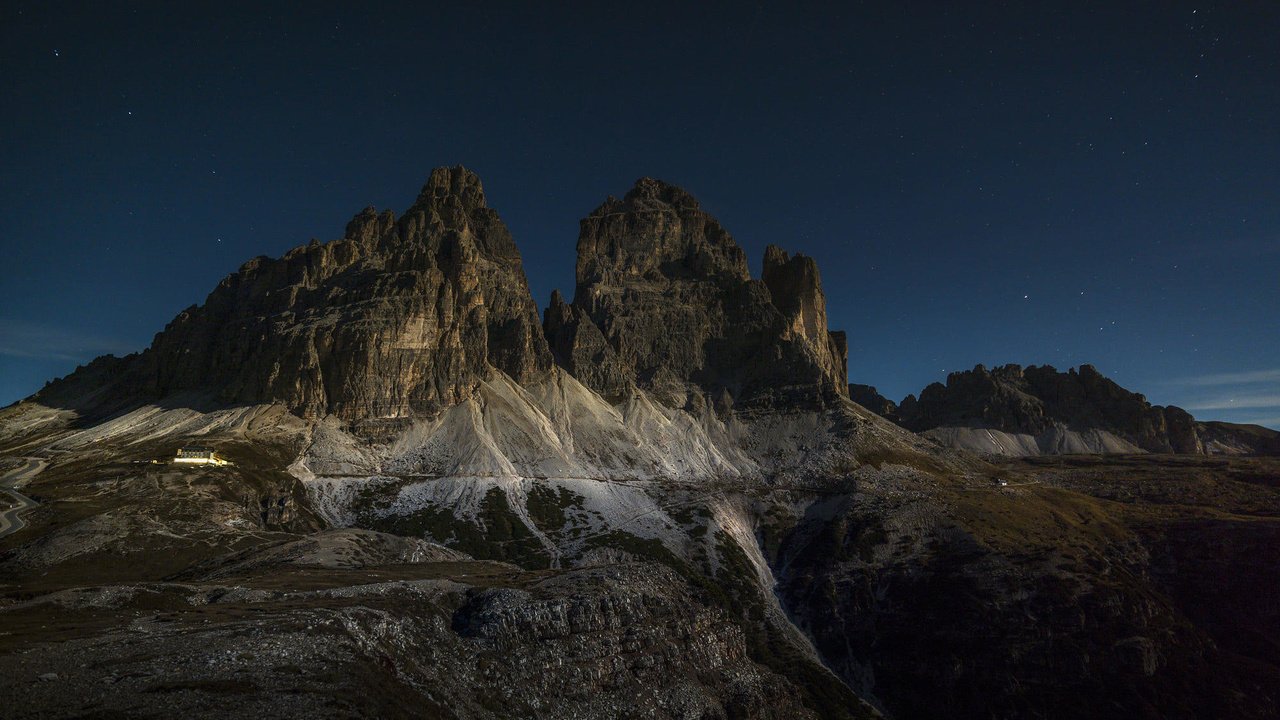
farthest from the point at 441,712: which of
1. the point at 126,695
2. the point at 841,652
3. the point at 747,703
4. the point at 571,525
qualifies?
the point at 571,525

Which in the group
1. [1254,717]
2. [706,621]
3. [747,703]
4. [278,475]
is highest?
[278,475]

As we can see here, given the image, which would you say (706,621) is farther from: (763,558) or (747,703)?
(763,558)

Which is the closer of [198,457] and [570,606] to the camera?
[570,606]

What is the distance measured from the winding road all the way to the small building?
95.2 ft

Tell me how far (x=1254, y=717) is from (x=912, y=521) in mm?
76823

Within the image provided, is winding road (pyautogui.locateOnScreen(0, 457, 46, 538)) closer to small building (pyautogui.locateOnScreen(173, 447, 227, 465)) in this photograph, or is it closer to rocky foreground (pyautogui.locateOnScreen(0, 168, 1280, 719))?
rocky foreground (pyautogui.locateOnScreen(0, 168, 1280, 719))

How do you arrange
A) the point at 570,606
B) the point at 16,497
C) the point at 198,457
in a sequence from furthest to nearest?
the point at 198,457, the point at 16,497, the point at 570,606

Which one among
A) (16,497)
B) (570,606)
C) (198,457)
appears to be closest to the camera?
(570,606)

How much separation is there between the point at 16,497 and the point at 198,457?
122 ft

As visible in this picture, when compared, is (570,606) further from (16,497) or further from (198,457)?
(198,457)

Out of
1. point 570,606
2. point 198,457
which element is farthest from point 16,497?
point 570,606

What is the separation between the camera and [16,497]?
139m

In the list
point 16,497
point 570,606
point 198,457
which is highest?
point 198,457

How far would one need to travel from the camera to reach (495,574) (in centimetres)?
10762
